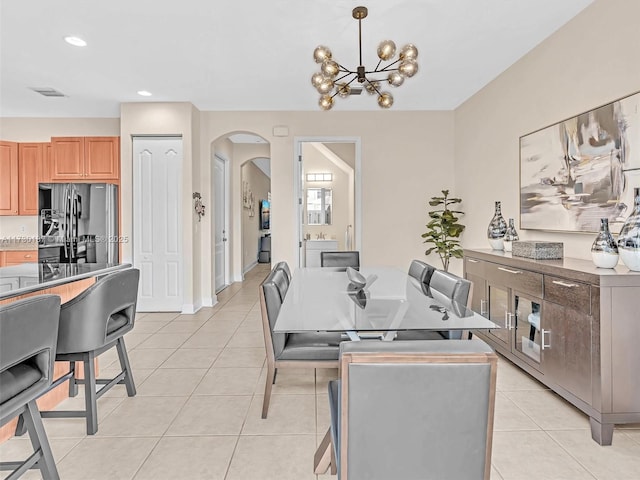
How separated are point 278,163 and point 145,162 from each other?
1807 mm

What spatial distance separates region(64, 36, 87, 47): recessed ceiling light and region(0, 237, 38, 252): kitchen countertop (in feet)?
11.2

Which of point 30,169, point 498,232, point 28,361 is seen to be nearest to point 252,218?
point 30,169

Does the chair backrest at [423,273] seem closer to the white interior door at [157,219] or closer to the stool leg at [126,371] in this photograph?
the stool leg at [126,371]

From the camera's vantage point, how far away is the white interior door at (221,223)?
6802 mm

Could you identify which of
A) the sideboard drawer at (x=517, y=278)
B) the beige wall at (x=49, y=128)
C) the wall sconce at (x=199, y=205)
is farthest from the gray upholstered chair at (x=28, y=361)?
the beige wall at (x=49, y=128)

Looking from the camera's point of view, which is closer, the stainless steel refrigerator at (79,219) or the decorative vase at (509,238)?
the decorative vase at (509,238)

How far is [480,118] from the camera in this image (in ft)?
15.6

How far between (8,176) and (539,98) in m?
6.90

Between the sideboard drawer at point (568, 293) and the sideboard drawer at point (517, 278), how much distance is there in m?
0.10

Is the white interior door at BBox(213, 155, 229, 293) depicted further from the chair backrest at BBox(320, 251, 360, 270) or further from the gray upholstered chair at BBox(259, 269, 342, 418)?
the gray upholstered chair at BBox(259, 269, 342, 418)

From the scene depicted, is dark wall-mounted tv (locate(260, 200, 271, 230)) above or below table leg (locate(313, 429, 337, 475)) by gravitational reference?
above

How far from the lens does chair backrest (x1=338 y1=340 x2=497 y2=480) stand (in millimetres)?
1059

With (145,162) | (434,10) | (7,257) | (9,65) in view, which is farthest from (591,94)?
(7,257)

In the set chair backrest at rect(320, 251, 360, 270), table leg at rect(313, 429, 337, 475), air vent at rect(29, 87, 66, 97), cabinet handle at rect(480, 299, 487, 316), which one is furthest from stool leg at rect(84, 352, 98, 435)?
air vent at rect(29, 87, 66, 97)
